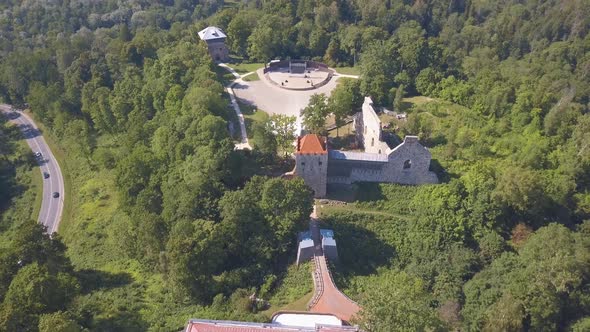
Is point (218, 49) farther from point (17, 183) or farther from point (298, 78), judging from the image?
point (17, 183)

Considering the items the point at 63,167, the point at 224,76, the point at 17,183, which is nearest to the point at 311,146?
the point at 224,76

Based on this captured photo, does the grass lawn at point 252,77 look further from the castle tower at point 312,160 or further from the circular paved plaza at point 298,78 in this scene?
the castle tower at point 312,160

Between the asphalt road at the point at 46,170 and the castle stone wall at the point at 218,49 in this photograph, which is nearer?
the asphalt road at the point at 46,170


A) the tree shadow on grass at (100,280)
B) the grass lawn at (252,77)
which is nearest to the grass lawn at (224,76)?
the grass lawn at (252,77)

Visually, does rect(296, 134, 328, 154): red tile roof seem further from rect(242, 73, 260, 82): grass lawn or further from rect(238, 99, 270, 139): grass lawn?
rect(242, 73, 260, 82): grass lawn

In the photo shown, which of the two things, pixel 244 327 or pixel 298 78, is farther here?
pixel 298 78

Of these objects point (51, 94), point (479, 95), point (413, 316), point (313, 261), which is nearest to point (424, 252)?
point (313, 261)
